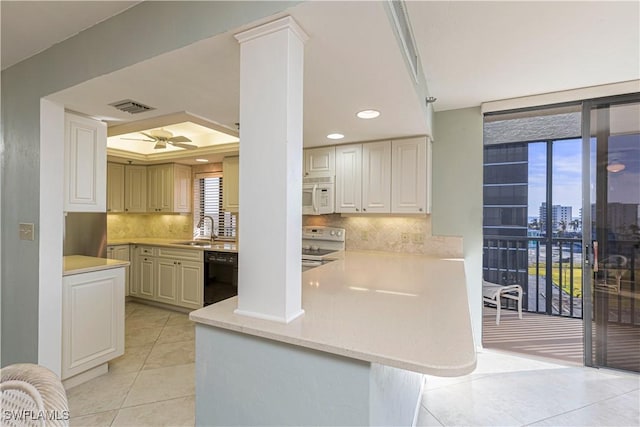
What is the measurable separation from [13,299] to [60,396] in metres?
2.30

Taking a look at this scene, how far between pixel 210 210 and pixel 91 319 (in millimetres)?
2743

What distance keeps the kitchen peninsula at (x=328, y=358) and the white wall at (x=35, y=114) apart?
4.42 feet

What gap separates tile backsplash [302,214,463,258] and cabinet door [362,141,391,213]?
28 cm

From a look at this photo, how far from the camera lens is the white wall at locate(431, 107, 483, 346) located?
3.10 metres

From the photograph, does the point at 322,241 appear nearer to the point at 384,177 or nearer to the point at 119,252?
the point at 384,177

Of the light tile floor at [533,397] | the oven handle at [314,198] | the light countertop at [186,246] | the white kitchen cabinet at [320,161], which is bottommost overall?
the light tile floor at [533,397]

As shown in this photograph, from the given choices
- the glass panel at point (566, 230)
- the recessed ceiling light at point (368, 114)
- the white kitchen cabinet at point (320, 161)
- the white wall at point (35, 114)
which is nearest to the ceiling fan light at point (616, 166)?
the glass panel at point (566, 230)

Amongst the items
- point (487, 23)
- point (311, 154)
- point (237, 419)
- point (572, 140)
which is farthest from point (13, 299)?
point (572, 140)

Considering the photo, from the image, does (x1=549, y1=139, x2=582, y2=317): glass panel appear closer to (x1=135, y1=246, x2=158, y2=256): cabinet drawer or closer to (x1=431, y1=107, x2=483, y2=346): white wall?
(x1=431, y1=107, x2=483, y2=346): white wall

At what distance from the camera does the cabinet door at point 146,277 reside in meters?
4.39

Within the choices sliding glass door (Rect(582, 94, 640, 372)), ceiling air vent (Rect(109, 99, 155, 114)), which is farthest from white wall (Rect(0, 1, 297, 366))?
sliding glass door (Rect(582, 94, 640, 372))

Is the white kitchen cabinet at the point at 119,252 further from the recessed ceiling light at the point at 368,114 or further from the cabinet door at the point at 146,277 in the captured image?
the recessed ceiling light at the point at 368,114

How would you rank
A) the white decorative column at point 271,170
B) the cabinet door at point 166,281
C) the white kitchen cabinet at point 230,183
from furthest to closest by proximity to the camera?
the white kitchen cabinet at point 230,183 < the cabinet door at point 166,281 < the white decorative column at point 271,170

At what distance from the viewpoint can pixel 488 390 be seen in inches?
95.2
